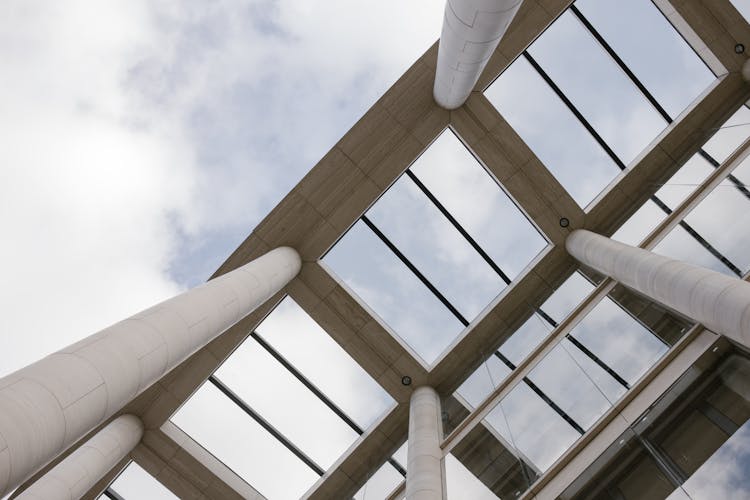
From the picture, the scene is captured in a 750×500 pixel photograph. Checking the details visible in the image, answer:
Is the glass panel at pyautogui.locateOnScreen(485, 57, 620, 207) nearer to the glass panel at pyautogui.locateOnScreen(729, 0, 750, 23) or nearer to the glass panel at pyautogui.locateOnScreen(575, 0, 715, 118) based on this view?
the glass panel at pyautogui.locateOnScreen(575, 0, 715, 118)

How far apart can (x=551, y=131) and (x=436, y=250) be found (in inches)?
205

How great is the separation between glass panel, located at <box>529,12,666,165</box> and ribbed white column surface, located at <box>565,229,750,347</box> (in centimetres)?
355

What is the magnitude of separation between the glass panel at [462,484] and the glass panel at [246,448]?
7.39m

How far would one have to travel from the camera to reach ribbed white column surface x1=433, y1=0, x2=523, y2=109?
10.9 metres

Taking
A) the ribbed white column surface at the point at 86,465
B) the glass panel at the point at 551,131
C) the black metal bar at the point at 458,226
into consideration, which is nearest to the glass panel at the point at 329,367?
the ribbed white column surface at the point at 86,465

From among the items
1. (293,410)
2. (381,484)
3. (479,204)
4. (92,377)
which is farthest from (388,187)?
(92,377)

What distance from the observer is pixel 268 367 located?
20.2 m

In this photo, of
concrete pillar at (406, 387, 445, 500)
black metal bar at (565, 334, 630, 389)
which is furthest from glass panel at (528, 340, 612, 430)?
concrete pillar at (406, 387, 445, 500)

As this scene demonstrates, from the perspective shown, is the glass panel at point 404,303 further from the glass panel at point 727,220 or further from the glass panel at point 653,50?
the glass panel at point 653,50

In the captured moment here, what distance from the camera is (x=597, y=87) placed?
60.4ft

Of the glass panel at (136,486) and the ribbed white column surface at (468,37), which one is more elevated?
the ribbed white column surface at (468,37)

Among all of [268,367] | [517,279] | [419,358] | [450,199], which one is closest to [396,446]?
[419,358]

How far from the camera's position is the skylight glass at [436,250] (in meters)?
19.3

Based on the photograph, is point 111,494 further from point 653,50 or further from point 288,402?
point 653,50
